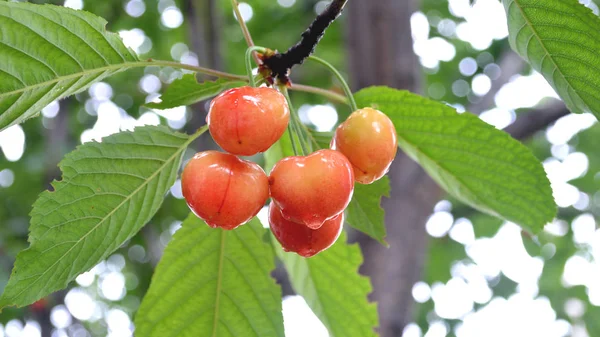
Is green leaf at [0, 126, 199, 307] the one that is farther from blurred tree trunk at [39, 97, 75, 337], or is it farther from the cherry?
blurred tree trunk at [39, 97, 75, 337]

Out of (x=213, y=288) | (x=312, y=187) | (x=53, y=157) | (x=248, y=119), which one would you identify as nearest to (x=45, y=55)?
(x=248, y=119)

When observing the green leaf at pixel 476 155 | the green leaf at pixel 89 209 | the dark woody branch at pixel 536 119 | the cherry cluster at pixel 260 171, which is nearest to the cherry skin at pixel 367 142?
the cherry cluster at pixel 260 171

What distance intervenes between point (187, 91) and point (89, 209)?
0.38 m

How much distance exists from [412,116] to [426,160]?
0.48 ft

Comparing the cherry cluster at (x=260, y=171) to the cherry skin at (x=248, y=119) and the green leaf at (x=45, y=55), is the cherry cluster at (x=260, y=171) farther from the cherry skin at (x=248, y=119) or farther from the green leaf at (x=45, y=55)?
the green leaf at (x=45, y=55)

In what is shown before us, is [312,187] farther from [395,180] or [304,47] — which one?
[395,180]

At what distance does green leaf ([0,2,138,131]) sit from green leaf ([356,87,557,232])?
725 mm

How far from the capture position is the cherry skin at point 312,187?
1163 millimetres

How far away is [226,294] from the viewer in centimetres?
173

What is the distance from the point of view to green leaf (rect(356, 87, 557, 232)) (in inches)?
60.7

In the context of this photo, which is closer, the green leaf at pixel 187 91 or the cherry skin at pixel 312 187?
the cherry skin at pixel 312 187

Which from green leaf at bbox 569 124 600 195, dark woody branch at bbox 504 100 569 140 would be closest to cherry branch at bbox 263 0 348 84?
dark woody branch at bbox 504 100 569 140

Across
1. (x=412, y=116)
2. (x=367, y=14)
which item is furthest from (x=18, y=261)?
(x=367, y=14)

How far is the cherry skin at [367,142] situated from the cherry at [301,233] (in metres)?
0.14
